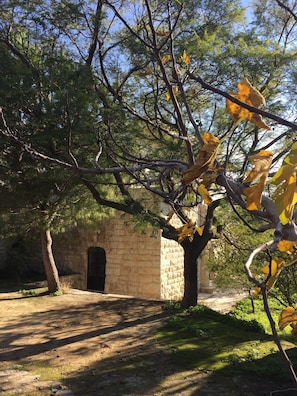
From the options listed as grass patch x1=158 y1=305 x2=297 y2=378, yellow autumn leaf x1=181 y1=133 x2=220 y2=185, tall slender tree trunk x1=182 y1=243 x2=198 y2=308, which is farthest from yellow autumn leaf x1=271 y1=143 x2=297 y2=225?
tall slender tree trunk x1=182 y1=243 x2=198 y2=308

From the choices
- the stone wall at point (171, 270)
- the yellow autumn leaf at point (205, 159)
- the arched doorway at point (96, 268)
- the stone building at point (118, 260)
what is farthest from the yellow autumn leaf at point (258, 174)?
the arched doorway at point (96, 268)

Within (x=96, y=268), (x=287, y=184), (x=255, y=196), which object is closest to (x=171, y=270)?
(x=96, y=268)

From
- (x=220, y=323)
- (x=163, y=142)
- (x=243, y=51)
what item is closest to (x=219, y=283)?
(x=220, y=323)

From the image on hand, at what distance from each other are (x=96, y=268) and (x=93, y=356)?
809cm

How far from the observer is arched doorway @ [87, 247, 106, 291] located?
11.9m

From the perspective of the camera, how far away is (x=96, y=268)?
1216cm

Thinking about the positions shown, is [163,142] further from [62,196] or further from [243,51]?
[62,196]

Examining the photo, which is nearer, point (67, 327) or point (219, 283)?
point (67, 327)

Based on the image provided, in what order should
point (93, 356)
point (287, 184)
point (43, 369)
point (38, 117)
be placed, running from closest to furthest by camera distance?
point (287, 184)
point (43, 369)
point (93, 356)
point (38, 117)

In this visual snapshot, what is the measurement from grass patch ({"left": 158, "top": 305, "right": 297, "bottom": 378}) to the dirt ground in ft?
0.66

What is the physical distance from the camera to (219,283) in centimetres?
888

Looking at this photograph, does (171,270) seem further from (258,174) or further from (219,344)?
→ (258,174)

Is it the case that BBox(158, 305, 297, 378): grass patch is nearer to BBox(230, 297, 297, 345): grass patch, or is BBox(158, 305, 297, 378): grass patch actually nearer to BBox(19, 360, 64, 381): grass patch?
BBox(19, 360, 64, 381): grass patch

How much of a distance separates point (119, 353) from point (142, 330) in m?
1.03
